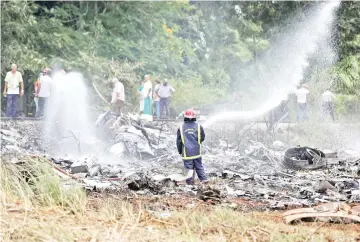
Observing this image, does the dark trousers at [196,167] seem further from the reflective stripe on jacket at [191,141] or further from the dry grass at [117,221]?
the dry grass at [117,221]

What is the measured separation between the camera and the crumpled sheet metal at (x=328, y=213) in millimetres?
9195

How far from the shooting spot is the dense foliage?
28.4 metres

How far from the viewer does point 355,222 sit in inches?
366

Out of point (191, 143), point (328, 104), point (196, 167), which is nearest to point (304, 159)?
point (196, 167)

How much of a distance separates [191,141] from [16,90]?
10.3 meters

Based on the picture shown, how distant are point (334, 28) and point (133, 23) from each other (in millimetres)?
10537

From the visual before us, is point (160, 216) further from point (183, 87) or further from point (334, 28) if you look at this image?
point (334, 28)

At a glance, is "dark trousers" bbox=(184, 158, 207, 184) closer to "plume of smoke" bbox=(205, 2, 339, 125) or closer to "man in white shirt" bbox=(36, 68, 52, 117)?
"man in white shirt" bbox=(36, 68, 52, 117)

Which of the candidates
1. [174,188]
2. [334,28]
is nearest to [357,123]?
[334,28]

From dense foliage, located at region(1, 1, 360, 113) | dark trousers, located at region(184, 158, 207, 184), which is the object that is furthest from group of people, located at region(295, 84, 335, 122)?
dark trousers, located at region(184, 158, 207, 184)

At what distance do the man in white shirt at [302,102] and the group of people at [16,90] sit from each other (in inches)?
358

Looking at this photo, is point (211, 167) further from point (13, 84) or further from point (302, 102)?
point (302, 102)

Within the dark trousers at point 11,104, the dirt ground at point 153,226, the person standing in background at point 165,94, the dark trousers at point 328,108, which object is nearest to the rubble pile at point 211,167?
the dark trousers at point 11,104

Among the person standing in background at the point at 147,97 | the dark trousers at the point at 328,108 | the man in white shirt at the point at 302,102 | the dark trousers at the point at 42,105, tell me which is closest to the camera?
the dark trousers at the point at 42,105
